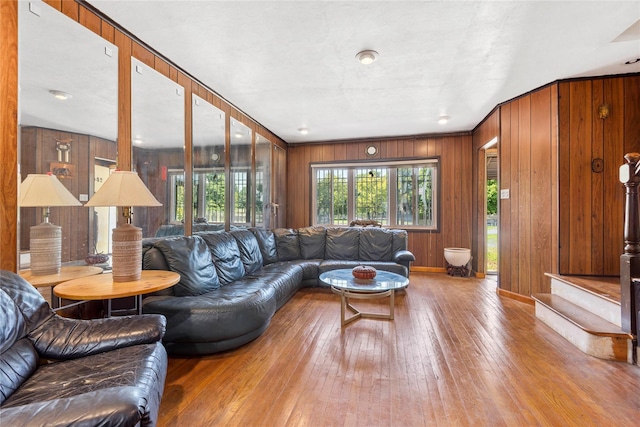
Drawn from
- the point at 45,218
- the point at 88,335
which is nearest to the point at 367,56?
the point at 45,218

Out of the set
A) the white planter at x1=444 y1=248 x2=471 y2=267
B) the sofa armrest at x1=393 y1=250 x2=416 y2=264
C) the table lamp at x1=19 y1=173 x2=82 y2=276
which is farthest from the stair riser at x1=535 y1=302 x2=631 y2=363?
the table lamp at x1=19 y1=173 x2=82 y2=276

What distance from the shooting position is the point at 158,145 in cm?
275

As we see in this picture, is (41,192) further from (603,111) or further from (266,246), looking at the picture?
(603,111)

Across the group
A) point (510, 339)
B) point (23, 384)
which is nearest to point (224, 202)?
point (23, 384)

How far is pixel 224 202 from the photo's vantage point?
3881mm

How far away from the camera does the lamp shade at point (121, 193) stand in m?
1.83

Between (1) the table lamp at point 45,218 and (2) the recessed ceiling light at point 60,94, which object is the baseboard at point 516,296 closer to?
(1) the table lamp at point 45,218

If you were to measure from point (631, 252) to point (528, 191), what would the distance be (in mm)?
1469

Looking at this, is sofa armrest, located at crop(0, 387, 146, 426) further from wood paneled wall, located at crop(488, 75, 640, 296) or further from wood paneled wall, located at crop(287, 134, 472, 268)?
wood paneled wall, located at crop(287, 134, 472, 268)

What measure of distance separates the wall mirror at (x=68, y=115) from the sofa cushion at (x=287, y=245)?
2.60m

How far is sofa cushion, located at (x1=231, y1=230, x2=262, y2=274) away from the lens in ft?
11.7

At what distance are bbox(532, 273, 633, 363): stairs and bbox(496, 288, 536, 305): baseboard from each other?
368 mm

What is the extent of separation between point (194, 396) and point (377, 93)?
11.7 feet

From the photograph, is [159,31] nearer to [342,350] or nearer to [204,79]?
[204,79]
